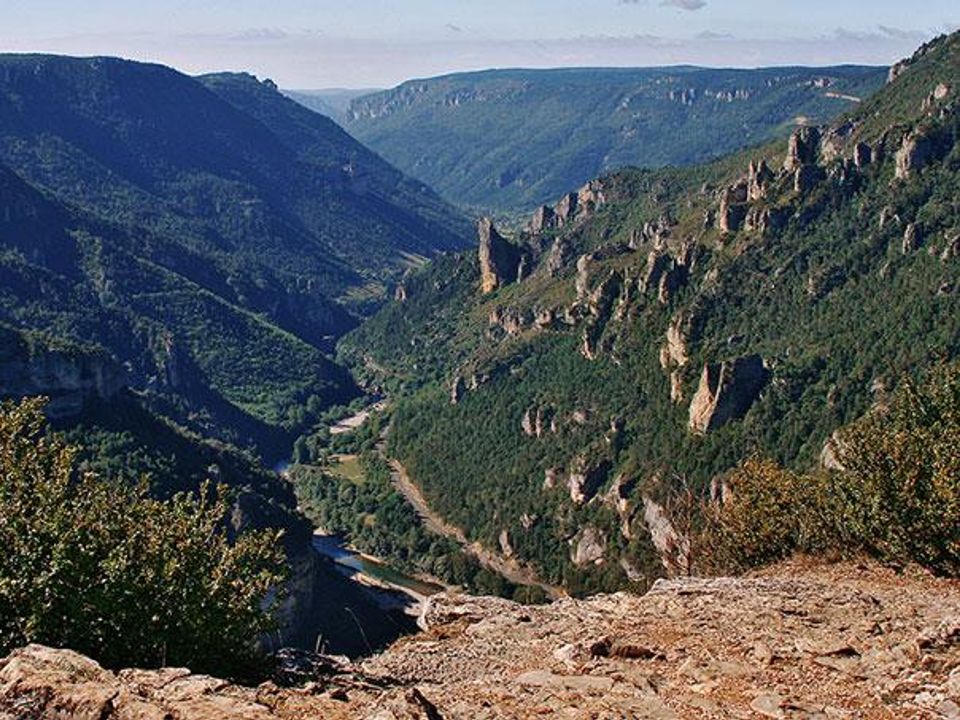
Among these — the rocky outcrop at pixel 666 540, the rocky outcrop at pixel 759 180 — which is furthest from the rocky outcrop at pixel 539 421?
the rocky outcrop at pixel 759 180

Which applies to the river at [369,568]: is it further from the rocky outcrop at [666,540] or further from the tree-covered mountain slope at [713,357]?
the rocky outcrop at [666,540]

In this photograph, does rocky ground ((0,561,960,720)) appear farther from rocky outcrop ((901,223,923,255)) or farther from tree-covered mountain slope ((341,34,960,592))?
rocky outcrop ((901,223,923,255))

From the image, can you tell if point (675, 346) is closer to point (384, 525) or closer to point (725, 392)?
point (725, 392)

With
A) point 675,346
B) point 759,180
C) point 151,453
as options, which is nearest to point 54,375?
point 151,453

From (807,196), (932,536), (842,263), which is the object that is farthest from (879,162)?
(932,536)

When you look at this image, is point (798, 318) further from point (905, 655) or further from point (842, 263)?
point (905, 655)

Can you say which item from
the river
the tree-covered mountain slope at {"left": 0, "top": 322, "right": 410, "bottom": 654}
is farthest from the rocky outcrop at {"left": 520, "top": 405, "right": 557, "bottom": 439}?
the tree-covered mountain slope at {"left": 0, "top": 322, "right": 410, "bottom": 654}

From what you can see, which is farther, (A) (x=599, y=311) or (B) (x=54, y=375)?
(A) (x=599, y=311)
